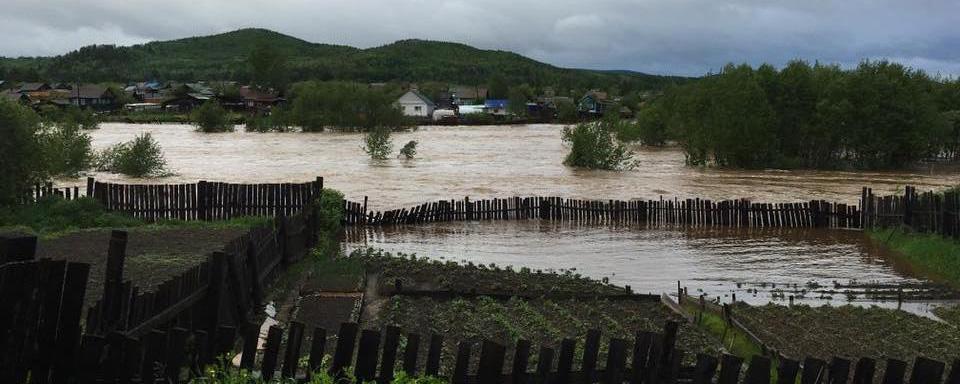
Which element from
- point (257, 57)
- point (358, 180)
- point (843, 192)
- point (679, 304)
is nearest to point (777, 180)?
point (843, 192)

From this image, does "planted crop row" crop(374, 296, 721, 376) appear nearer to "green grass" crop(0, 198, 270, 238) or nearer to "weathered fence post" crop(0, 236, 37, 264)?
"weathered fence post" crop(0, 236, 37, 264)

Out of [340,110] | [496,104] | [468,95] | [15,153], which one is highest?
[468,95]

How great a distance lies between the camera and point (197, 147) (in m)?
68.2

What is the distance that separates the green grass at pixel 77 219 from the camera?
19109 millimetres

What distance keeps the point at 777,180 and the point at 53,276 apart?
151 ft

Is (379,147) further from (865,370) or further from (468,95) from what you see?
(468,95)

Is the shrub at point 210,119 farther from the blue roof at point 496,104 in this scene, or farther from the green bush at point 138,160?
the blue roof at point 496,104

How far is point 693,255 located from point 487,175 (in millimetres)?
26839

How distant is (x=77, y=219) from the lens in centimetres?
1980

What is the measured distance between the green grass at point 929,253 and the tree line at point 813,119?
31287 millimetres

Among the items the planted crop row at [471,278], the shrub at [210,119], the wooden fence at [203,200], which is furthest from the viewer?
the shrub at [210,119]

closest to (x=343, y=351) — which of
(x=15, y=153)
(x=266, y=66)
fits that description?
(x=15, y=153)

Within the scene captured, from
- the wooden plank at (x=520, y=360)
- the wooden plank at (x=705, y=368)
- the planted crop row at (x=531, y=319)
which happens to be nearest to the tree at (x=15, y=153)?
the planted crop row at (x=531, y=319)

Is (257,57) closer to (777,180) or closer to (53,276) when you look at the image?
(777,180)
